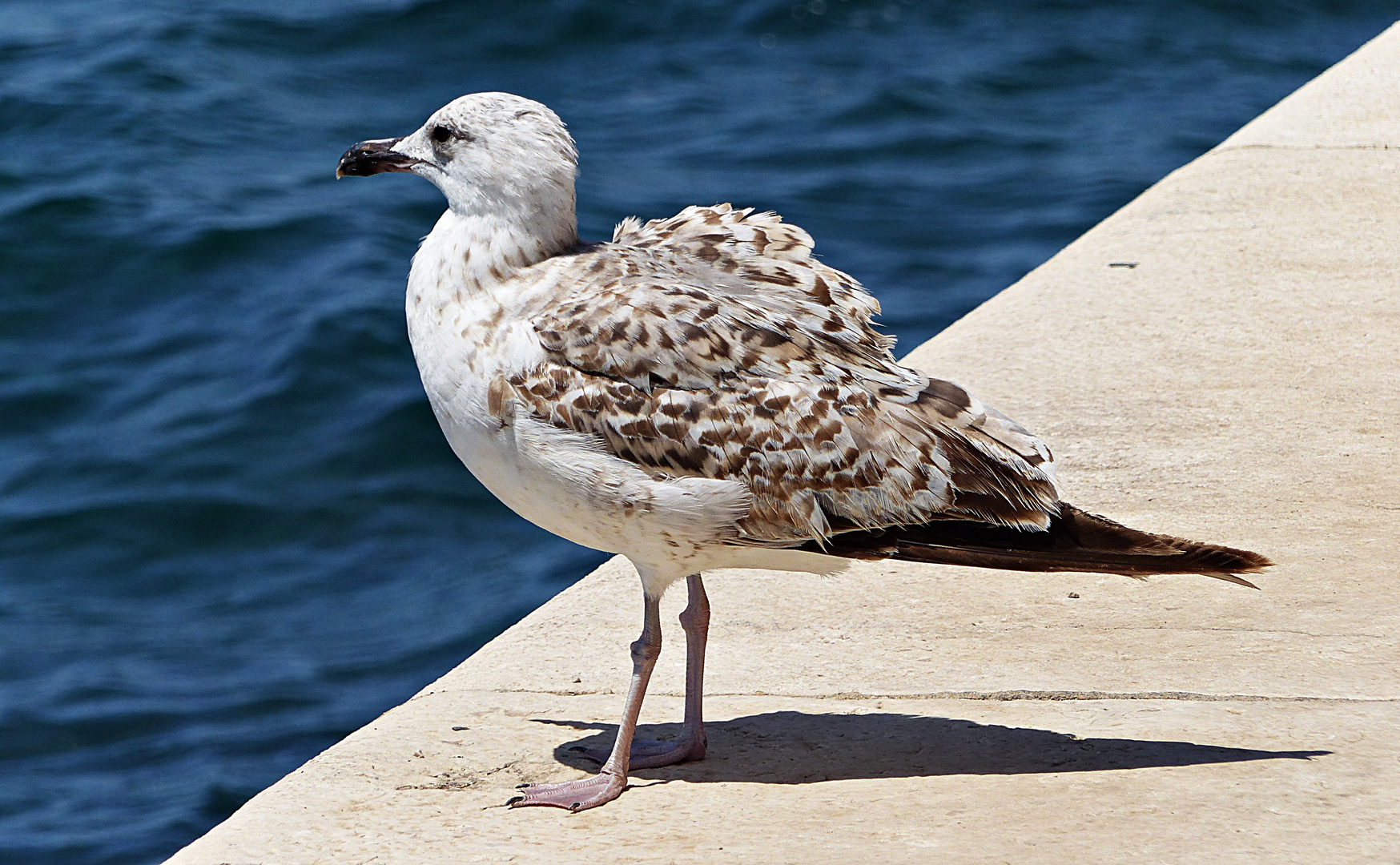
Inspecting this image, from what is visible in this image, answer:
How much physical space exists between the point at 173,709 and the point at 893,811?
410 cm

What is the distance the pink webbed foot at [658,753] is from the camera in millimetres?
4059

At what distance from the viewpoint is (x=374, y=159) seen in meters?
4.26

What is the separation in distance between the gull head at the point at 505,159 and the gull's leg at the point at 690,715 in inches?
37.8

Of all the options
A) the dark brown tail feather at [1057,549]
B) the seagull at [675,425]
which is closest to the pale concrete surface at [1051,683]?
the seagull at [675,425]

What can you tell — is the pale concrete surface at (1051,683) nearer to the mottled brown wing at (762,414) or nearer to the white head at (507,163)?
the mottled brown wing at (762,414)

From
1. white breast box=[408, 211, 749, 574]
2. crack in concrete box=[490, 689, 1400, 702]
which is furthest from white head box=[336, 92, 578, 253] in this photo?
crack in concrete box=[490, 689, 1400, 702]

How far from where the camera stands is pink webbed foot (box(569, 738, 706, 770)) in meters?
4.06

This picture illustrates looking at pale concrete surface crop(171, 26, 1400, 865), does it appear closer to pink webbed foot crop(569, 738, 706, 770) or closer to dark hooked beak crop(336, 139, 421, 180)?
pink webbed foot crop(569, 738, 706, 770)

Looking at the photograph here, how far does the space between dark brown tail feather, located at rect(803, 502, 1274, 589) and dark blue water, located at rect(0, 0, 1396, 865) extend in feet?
11.1

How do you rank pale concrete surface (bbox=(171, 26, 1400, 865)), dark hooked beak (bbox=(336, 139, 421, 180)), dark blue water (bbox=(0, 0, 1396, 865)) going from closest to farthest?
pale concrete surface (bbox=(171, 26, 1400, 865)), dark hooked beak (bbox=(336, 139, 421, 180)), dark blue water (bbox=(0, 0, 1396, 865))

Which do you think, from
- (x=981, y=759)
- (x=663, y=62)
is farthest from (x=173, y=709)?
(x=663, y=62)

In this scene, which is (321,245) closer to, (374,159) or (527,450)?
(374,159)

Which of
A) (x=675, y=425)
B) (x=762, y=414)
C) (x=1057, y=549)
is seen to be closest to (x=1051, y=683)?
(x=1057, y=549)

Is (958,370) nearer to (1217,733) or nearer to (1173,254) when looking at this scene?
(1173,254)
